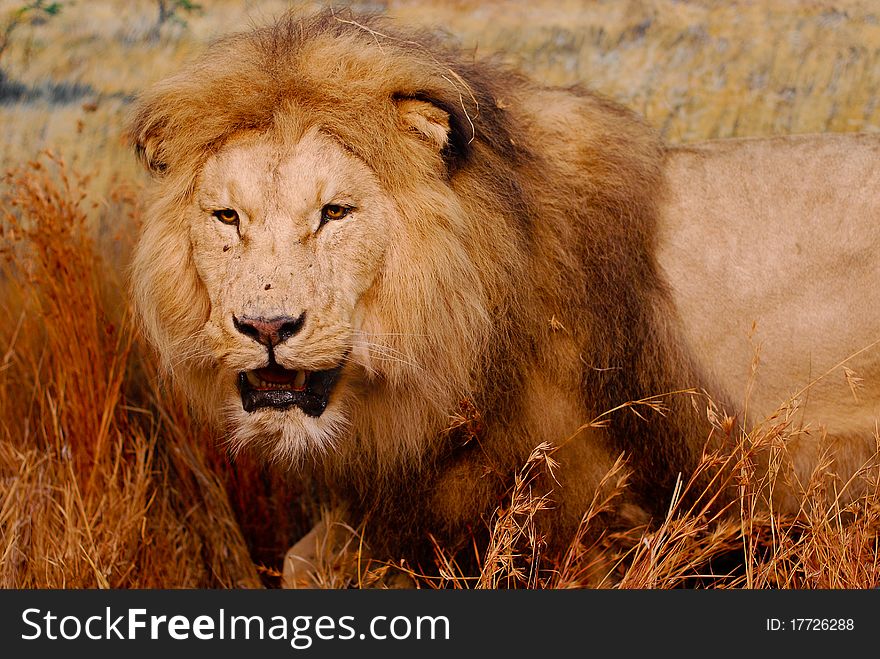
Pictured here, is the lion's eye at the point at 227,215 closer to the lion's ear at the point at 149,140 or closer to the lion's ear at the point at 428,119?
the lion's ear at the point at 149,140

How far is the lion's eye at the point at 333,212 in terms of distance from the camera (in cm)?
279

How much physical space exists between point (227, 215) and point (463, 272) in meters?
0.74

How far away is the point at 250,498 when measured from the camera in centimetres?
452

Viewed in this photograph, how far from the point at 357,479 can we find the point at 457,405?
0.51 metres

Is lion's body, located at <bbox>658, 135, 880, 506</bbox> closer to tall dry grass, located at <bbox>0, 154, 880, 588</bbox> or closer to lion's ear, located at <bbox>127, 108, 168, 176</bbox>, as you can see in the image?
tall dry grass, located at <bbox>0, 154, 880, 588</bbox>

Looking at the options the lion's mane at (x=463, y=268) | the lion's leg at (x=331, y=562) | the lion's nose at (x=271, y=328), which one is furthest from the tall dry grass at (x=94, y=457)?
the lion's nose at (x=271, y=328)

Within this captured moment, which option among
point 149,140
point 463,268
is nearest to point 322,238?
point 463,268

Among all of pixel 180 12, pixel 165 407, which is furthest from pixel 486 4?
pixel 165 407

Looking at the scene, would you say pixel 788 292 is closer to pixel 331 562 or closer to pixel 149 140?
pixel 331 562

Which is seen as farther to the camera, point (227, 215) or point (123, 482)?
point (123, 482)

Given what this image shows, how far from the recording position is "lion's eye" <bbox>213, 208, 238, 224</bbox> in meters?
2.87

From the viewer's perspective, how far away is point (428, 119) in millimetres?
2900

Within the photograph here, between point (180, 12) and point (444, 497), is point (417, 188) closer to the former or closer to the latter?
point (444, 497)

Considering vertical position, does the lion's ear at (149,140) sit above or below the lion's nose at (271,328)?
above
